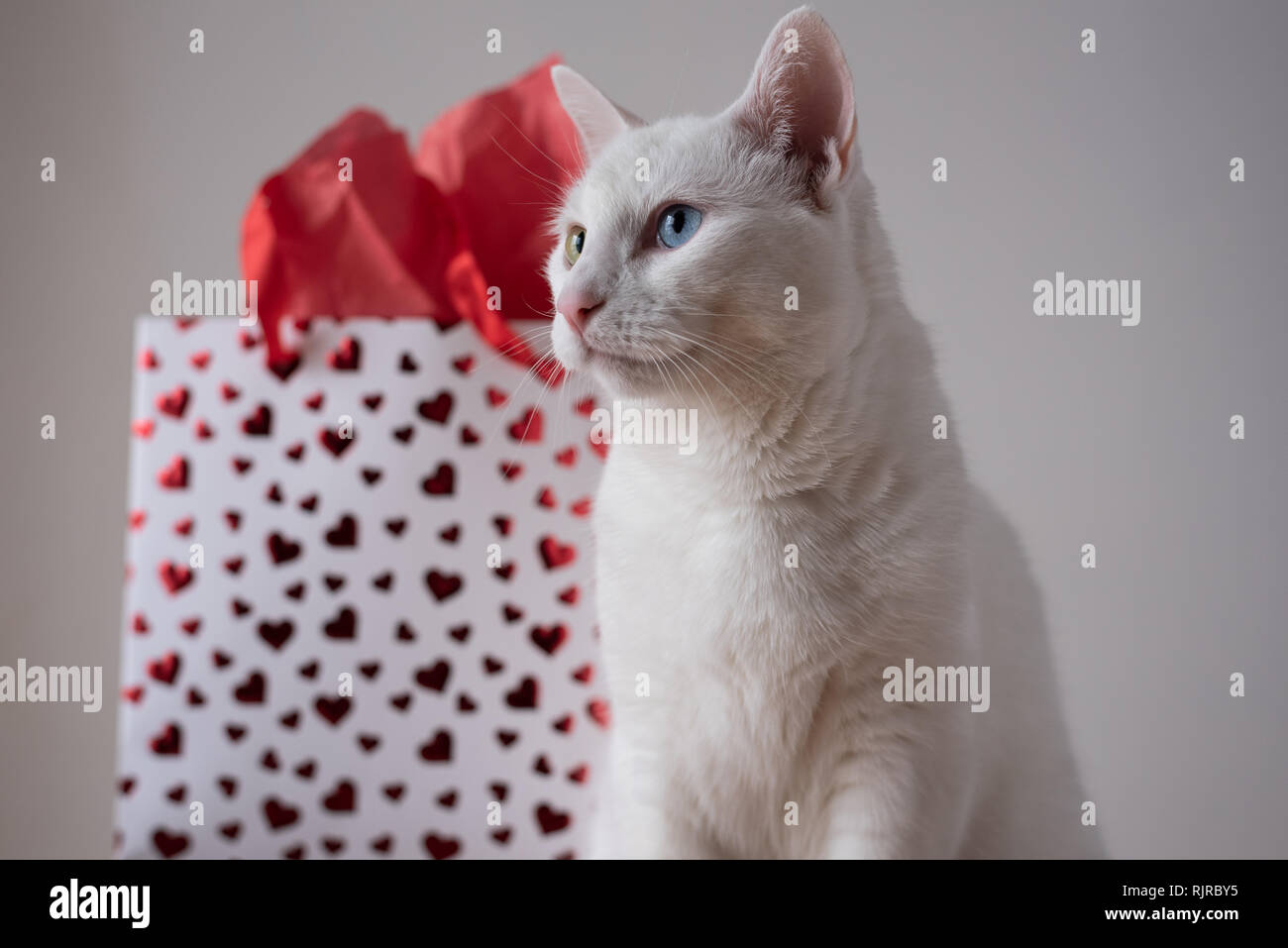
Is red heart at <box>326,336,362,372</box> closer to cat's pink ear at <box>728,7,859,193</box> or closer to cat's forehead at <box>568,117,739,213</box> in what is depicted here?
cat's forehead at <box>568,117,739,213</box>

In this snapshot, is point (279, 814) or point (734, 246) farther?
point (279, 814)

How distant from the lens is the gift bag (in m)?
1.13

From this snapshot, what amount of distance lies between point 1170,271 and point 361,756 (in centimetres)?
106

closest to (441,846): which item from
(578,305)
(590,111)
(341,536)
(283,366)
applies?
(341,536)

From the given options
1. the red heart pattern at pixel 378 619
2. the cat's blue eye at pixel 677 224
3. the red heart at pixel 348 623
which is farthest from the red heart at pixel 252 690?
the cat's blue eye at pixel 677 224

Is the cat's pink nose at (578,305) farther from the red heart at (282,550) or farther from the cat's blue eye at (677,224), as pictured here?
the red heart at (282,550)

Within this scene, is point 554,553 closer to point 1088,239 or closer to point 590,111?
point 590,111

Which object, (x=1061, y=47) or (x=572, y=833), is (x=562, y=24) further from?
(x=572, y=833)

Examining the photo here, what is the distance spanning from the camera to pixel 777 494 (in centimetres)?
84

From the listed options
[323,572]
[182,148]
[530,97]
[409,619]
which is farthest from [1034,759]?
[182,148]

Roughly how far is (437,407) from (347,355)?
0.12 meters

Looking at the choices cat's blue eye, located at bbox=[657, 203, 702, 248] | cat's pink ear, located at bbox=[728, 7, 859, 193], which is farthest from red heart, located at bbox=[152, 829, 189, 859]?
cat's pink ear, located at bbox=[728, 7, 859, 193]

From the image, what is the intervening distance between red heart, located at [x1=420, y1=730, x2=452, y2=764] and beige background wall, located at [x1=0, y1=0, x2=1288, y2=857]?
68cm

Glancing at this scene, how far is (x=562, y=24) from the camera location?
3.93 ft
